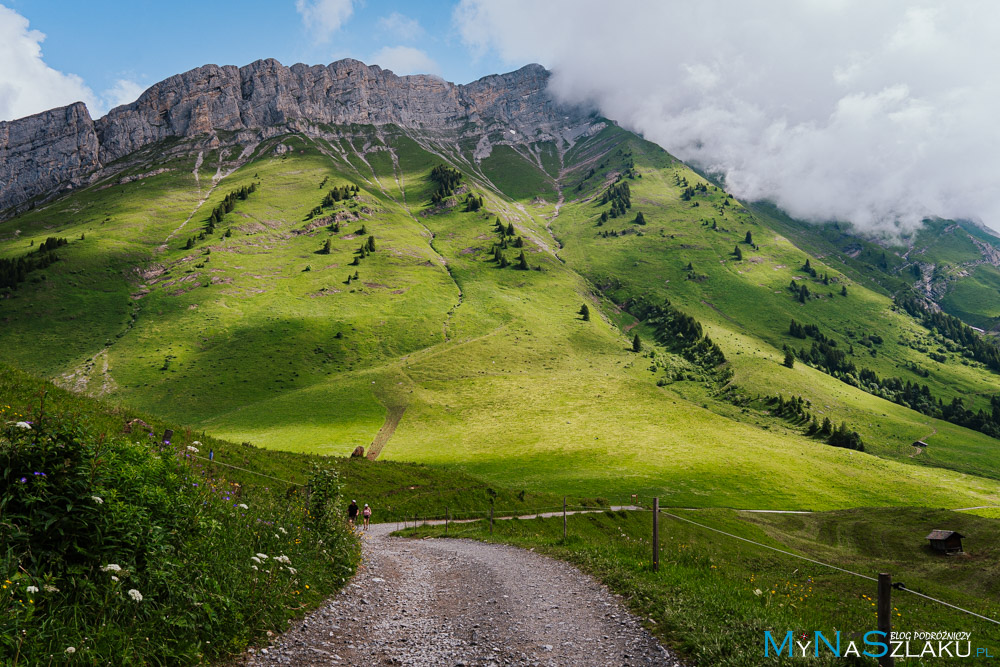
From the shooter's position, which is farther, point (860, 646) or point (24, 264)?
point (24, 264)

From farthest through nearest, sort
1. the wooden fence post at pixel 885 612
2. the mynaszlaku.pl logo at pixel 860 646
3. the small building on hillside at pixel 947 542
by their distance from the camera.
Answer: the small building on hillside at pixel 947 542 < the mynaszlaku.pl logo at pixel 860 646 < the wooden fence post at pixel 885 612

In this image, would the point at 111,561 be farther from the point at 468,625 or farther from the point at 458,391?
the point at 458,391

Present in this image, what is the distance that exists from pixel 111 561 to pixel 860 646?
14248 mm

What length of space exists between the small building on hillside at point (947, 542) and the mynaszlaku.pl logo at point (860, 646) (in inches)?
3235

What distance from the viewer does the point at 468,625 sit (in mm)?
12867

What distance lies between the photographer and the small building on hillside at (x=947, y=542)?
227ft

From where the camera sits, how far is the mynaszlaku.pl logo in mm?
9555

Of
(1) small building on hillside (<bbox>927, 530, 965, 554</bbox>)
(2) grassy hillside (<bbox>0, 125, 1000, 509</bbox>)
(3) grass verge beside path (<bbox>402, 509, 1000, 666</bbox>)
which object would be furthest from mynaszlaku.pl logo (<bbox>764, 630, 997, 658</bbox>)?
(1) small building on hillside (<bbox>927, 530, 965, 554</bbox>)

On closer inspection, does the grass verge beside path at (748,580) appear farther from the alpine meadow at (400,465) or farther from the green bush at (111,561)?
the green bush at (111,561)

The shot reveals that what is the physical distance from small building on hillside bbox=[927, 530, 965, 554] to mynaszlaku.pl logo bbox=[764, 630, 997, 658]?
8218cm

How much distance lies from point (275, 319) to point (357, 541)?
170680 mm

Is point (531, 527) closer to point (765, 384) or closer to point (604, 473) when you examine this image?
point (604, 473)

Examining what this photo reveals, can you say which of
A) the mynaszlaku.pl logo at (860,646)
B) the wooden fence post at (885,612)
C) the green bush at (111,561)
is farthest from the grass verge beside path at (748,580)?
the green bush at (111,561)

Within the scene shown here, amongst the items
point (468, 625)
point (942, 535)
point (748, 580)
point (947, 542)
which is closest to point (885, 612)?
point (468, 625)
